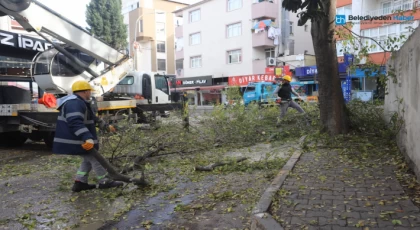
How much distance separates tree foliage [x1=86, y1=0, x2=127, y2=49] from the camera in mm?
32688

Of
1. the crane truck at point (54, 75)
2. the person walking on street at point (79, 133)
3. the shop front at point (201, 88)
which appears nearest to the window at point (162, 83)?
the crane truck at point (54, 75)

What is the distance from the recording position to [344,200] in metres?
3.93

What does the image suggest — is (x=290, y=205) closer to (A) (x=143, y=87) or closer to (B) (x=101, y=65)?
(B) (x=101, y=65)

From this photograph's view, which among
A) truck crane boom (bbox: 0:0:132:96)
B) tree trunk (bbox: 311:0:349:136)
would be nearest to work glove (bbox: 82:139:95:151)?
tree trunk (bbox: 311:0:349:136)

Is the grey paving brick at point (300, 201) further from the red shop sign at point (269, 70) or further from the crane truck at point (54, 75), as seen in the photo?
the red shop sign at point (269, 70)

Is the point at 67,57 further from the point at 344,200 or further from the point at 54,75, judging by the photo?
the point at 344,200

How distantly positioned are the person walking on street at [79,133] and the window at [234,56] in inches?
1196

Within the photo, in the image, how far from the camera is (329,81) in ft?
24.9

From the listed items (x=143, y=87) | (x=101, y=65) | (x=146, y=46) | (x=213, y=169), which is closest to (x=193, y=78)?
(x=146, y=46)

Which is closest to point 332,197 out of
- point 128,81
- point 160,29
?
point 128,81

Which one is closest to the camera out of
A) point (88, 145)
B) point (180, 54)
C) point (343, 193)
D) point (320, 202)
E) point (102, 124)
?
point (320, 202)

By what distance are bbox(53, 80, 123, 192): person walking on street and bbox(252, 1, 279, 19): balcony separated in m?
29.1

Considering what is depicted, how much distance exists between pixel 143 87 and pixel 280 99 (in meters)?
5.71

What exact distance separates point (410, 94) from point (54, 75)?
28.9 ft
